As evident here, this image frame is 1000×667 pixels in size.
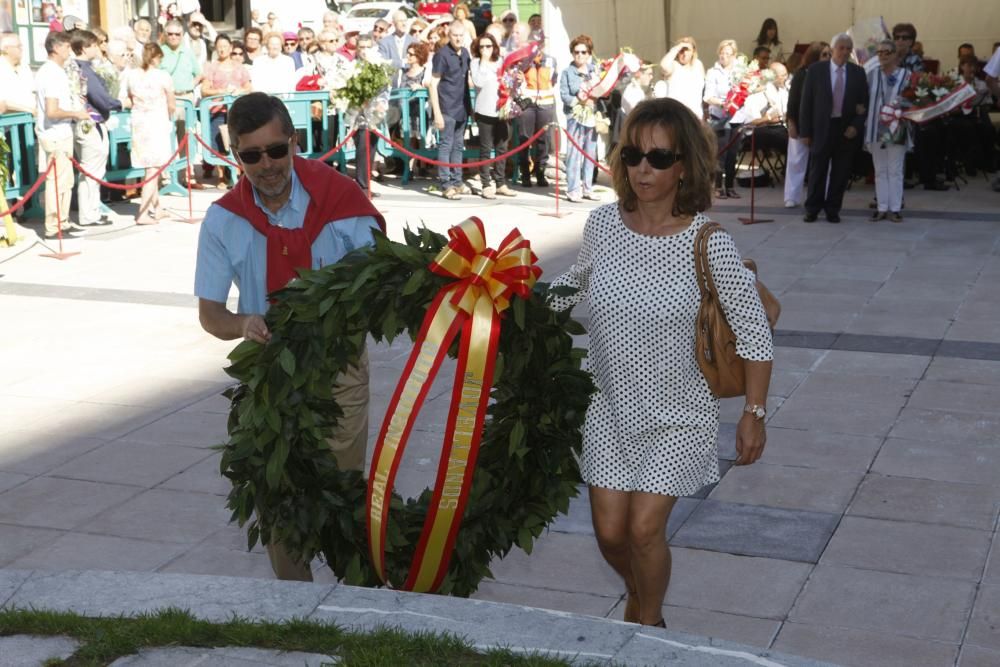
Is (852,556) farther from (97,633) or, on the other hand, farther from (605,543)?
(97,633)

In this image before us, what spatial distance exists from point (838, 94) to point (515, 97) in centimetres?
428

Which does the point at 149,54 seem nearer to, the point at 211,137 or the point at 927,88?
the point at 211,137

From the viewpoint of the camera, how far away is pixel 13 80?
13.7 m

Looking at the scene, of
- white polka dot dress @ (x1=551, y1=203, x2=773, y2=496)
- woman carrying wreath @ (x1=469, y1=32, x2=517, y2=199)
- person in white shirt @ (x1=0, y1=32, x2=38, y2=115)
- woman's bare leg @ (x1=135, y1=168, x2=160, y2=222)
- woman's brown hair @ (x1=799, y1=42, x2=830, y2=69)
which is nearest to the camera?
white polka dot dress @ (x1=551, y1=203, x2=773, y2=496)

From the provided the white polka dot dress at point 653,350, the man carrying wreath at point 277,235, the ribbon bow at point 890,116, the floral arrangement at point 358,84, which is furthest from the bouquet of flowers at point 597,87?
the white polka dot dress at point 653,350

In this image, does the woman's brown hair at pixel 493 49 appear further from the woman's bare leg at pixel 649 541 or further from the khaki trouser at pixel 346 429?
the woman's bare leg at pixel 649 541


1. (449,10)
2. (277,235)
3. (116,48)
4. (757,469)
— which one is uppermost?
(449,10)

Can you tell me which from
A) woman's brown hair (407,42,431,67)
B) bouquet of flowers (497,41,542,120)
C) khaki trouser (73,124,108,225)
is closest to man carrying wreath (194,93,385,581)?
khaki trouser (73,124,108,225)

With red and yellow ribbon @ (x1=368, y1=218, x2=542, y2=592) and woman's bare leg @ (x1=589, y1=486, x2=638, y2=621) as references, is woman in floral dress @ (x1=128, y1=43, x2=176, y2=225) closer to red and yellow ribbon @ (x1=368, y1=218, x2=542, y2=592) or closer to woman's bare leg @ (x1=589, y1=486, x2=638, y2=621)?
red and yellow ribbon @ (x1=368, y1=218, x2=542, y2=592)

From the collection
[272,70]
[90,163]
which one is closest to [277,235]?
[90,163]

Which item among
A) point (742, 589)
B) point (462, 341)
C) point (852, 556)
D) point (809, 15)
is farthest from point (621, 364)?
point (809, 15)

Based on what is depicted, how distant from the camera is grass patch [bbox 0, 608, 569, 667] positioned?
12.2 feet

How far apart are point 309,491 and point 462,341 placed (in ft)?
2.33

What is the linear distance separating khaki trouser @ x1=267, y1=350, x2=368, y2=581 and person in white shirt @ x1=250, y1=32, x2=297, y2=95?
13.5m
